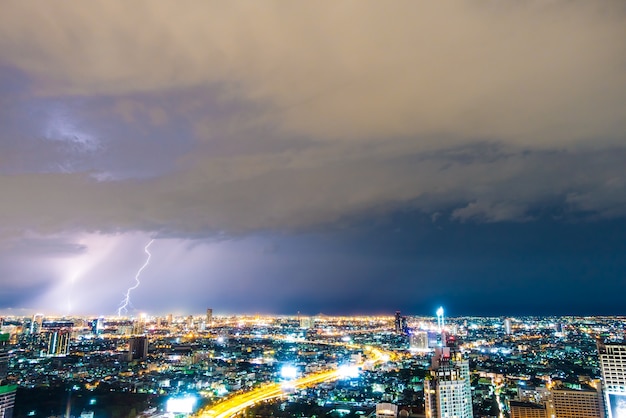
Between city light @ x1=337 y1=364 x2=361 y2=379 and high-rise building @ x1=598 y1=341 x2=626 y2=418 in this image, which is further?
city light @ x1=337 y1=364 x2=361 y2=379

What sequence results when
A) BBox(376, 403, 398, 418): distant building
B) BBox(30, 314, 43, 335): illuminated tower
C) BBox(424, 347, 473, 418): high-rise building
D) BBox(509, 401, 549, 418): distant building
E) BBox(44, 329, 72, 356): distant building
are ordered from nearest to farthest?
BBox(424, 347, 473, 418): high-rise building
BBox(376, 403, 398, 418): distant building
BBox(509, 401, 549, 418): distant building
BBox(44, 329, 72, 356): distant building
BBox(30, 314, 43, 335): illuminated tower

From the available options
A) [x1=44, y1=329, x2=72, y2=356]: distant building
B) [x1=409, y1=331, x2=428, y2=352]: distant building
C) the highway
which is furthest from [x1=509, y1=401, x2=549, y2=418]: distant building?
[x1=44, y1=329, x2=72, y2=356]: distant building

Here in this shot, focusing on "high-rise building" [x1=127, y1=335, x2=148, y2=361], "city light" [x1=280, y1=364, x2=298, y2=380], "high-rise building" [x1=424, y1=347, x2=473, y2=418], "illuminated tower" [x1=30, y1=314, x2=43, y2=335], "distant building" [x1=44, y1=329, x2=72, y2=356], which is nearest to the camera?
"high-rise building" [x1=424, y1=347, x2=473, y2=418]

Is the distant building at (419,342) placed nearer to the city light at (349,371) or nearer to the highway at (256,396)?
the city light at (349,371)

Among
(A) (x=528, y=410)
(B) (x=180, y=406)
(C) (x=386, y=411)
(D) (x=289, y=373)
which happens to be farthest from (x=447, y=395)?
(D) (x=289, y=373)

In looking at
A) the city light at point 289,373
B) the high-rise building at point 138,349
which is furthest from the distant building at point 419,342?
the high-rise building at point 138,349

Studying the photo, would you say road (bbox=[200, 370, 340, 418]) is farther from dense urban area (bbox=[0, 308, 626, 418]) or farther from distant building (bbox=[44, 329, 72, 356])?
distant building (bbox=[44, 329, 72, 356])
